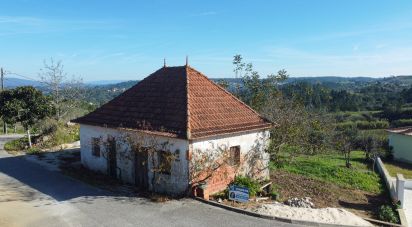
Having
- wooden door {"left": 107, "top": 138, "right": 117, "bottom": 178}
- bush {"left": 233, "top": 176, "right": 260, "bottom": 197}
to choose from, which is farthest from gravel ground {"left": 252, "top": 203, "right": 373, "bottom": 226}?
wooden door {"left": 107, "top": 138, "right": 117, "bottom": 178}

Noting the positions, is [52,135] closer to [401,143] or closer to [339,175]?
[339,175]

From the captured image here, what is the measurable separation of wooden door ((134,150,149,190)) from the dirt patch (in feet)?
18.0

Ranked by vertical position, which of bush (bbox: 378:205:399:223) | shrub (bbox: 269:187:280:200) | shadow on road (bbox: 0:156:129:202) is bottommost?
bush (bbox: 378:205:399:223)

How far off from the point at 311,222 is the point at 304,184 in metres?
6.31

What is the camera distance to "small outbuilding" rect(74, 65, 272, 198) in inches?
573

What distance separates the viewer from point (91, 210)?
43.6ft

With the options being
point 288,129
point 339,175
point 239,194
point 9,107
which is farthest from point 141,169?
point 9,107

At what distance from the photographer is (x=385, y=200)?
1797 centimetres

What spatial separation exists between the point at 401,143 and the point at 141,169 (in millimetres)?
24561

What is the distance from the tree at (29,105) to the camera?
82.6ft

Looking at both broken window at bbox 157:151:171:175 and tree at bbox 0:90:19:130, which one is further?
tree at bbox 0:90:19:130

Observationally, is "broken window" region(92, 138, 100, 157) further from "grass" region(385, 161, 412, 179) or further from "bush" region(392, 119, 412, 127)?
"bush" region(392, 119, 412, 127)

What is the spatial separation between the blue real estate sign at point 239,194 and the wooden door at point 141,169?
11.9 ft

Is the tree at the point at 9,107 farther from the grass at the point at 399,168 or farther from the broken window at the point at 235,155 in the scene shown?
the grass at the point at 399,168
